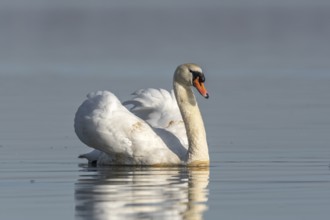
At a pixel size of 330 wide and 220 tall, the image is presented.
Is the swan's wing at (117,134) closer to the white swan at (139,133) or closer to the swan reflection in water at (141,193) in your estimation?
the white swan at (139,133)

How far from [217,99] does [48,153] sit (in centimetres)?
716

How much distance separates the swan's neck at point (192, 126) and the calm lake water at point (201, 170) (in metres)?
0.26

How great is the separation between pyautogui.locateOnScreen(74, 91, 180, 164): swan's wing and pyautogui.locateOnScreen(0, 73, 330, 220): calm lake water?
0.83 ft

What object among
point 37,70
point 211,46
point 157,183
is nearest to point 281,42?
point 211,46

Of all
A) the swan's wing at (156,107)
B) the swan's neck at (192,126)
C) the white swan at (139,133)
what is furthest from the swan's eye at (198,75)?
the swan's wing at (156,107)

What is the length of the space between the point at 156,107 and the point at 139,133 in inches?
51.3

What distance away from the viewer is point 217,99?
Result: 24750 millimetres

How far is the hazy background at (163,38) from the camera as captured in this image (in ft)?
111

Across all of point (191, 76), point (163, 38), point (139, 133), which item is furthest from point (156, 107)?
point (163, 38)

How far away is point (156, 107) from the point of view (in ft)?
60.7

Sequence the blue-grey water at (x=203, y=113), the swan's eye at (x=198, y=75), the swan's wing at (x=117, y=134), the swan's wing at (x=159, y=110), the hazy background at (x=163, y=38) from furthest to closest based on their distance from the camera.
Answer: the hazy background at (x=163, y=38), the swan's wing at (x=159, y=110), the swan's eye at (x=198, y=75), the swan's wing at (x=117, y=134), the blue-grey water at (x=203, y=113)

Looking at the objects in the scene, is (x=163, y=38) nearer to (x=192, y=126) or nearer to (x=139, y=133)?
(x=192, y=126)

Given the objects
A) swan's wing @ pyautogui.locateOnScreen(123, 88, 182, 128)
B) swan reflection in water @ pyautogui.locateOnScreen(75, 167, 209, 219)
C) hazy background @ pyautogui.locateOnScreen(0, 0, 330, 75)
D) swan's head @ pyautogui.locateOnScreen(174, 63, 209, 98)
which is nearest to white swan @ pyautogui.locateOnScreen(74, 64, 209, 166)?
swan's head @ pyautogui.locateOnScreen(174, 63, 209, 98)

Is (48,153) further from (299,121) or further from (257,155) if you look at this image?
(299,121)
